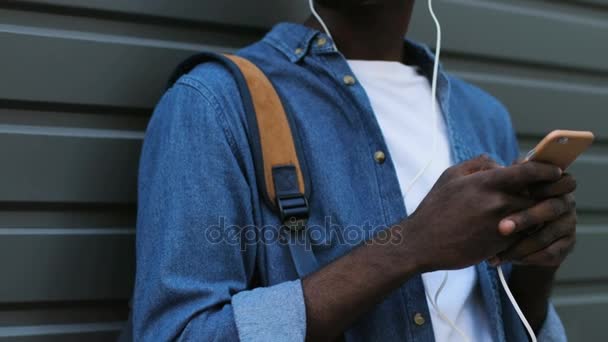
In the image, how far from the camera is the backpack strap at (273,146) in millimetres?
1344

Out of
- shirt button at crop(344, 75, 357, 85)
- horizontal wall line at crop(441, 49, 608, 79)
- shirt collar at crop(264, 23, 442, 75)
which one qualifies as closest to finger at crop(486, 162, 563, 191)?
shirt button at crop(344, 75, 357, 85)

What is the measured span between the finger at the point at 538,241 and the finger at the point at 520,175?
0.14 m

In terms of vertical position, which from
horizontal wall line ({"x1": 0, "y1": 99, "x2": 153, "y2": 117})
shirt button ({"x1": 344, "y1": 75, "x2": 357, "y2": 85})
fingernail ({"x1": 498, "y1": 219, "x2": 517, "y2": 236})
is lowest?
fingernail ({"x1": 498, "y1": 219, "x2": 517, "y2": 236})

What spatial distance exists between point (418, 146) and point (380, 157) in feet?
0.51

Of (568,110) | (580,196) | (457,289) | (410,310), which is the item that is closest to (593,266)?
(580,196)

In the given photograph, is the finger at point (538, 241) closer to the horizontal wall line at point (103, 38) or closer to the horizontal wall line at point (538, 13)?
the horizontal wall line at point (103, 38)

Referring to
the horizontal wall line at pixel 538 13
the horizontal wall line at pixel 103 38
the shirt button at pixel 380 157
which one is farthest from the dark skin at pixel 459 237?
the horizontal wall line at pixel 538 13

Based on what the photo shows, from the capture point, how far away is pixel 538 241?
128cm

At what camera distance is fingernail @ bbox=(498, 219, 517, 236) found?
3.81 ft

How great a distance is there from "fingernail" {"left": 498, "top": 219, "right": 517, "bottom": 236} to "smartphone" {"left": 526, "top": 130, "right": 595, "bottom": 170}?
132mm

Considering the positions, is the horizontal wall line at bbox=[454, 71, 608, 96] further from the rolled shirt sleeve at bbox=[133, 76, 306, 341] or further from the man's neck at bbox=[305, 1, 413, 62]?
the rolled shirt sleeve at bbox=[133, 76, 306, 341]

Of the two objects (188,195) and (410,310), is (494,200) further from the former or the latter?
(188,195)

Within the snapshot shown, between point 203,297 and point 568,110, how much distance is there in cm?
197

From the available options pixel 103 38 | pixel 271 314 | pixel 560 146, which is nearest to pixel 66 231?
pixel 103 38
